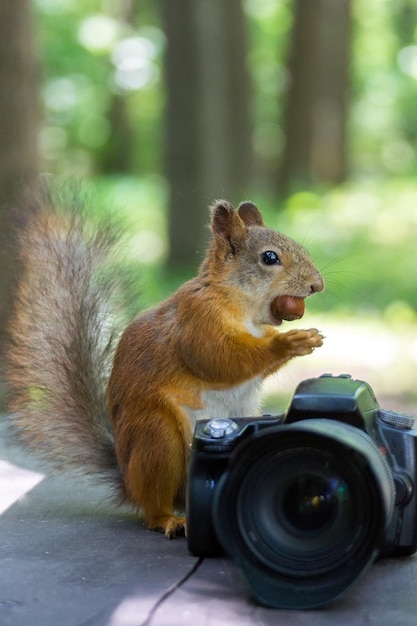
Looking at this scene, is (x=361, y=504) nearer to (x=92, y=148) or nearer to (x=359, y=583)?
(x=359, y=583)

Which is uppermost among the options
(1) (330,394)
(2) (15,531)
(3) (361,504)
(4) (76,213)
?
(4) (76,213)

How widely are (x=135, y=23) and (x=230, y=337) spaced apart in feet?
65.2

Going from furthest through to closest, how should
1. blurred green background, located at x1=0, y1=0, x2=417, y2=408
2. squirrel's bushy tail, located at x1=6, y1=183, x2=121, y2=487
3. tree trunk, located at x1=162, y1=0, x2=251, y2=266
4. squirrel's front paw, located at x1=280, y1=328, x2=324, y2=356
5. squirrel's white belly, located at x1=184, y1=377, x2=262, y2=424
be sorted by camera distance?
tree trunk, located at x1=162, y1=0, x2=251, y2=266, blurred green background, located at x1=0, y1=0, x2=417, y2=408, squirrel's bushy tail, located at x1=6, y1=183, x2=121, y2=487, squirrel's white belly, located at x1=184, y1=377, x2=262, y2=424, squirrel's front paw, located at x1=280, y1=328, x2=324, y2=356

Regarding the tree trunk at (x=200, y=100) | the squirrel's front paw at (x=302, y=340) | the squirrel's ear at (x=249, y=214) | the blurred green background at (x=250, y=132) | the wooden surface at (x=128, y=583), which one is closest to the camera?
the wooden surface at (x=128, y=583)

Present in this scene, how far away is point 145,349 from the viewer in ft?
9.04

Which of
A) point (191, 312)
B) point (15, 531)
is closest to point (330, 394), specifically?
point (191, 312)

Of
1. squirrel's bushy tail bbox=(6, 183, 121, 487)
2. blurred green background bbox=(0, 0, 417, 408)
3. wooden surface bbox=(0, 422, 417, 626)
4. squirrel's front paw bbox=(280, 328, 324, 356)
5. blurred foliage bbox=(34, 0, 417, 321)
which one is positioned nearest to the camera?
wooden surface bbox=(0, 422, 417, 626)

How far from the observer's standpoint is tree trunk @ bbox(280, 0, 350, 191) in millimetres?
12031

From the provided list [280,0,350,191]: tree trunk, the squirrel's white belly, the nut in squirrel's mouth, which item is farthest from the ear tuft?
[280,0,350,191]: tree trunk

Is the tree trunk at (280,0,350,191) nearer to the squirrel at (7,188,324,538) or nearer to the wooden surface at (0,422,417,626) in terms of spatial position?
the squirrel at (7,188,324,538)

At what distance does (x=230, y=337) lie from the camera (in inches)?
105

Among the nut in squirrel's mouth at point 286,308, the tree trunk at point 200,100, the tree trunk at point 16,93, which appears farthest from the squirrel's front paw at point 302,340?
the tree trunk at point 200,100

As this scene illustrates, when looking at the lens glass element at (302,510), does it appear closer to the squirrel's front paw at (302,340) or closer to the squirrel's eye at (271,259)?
the squirrel's front paw at (302,340)

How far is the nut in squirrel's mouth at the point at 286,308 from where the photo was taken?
2791 millimetres
